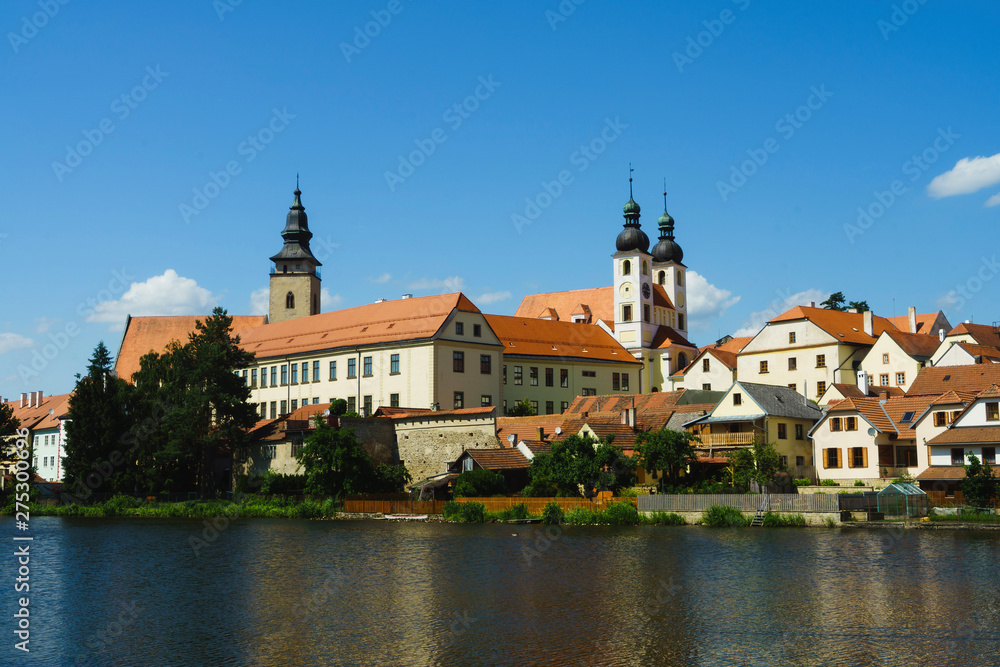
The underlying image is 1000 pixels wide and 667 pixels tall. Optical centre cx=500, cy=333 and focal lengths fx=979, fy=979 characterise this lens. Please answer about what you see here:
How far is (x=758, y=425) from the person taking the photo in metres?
57.5

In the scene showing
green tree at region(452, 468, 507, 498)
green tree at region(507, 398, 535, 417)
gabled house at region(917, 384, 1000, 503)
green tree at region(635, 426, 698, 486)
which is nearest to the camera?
gabled house at region(917, 384, 1000, 503)

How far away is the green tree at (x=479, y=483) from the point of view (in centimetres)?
5419

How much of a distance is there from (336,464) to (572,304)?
61560mm

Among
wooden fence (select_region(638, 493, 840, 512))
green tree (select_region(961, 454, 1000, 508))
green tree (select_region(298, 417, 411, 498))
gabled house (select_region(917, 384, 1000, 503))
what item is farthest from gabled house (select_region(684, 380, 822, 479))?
green tree (select_region(298, 417, 411, 498))

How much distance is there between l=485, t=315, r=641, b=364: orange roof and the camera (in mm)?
84312

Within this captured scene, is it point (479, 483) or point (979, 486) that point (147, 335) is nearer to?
point (479, 483)

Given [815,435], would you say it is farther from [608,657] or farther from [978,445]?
[608,657]

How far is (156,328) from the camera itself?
110 m

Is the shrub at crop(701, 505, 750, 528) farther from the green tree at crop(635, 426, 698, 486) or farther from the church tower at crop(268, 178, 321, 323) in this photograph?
the church tower at crop(268, 178, 321, 323)

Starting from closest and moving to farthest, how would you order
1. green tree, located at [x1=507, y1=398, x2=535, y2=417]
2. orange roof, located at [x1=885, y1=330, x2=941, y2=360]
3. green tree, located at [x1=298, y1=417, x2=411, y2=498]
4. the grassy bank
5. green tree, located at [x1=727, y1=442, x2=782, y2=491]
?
green tree, located at [x1=727, y1=442, x2=782, y2=491] → the grassy bank → green tree, located at [x1=298, y1=417, x2=411, y2=498] → green tree, located at [x1=507, y1=398, x2=535, y2=417] → orange roof, located at [x1=885, y1=330, x2=941, y2=360]

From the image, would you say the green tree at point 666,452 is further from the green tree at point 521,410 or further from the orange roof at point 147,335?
the orange roof at point 147,335

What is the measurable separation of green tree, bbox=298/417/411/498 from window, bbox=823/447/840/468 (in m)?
26.6

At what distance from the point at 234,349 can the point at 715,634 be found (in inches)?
2235

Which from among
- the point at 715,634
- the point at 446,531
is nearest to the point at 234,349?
the point at 446,531
